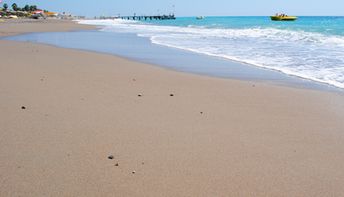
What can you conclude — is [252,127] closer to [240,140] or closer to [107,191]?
[240,140]

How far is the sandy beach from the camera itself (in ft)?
9.91

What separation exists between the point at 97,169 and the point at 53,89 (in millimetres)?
3372

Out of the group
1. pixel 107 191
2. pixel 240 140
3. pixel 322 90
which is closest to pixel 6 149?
pixel 107 191

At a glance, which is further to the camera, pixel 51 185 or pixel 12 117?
pixel 12 117

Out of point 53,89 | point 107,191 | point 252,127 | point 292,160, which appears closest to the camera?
point 107,191

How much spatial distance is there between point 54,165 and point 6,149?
2.01 feet

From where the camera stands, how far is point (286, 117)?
16.6 feet

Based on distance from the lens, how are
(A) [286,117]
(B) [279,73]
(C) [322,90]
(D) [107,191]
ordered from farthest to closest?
(B) [279,73] → (C) [322,90] → (A) [286,117] → (D) [107,191]

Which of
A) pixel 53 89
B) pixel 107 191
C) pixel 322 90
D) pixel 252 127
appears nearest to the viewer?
pixel 107 191

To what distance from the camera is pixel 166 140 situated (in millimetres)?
4008

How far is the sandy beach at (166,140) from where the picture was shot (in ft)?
9.91

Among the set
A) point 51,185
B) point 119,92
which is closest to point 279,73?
point 119,92

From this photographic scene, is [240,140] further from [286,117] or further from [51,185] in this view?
[51,185]

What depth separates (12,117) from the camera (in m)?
4.62
